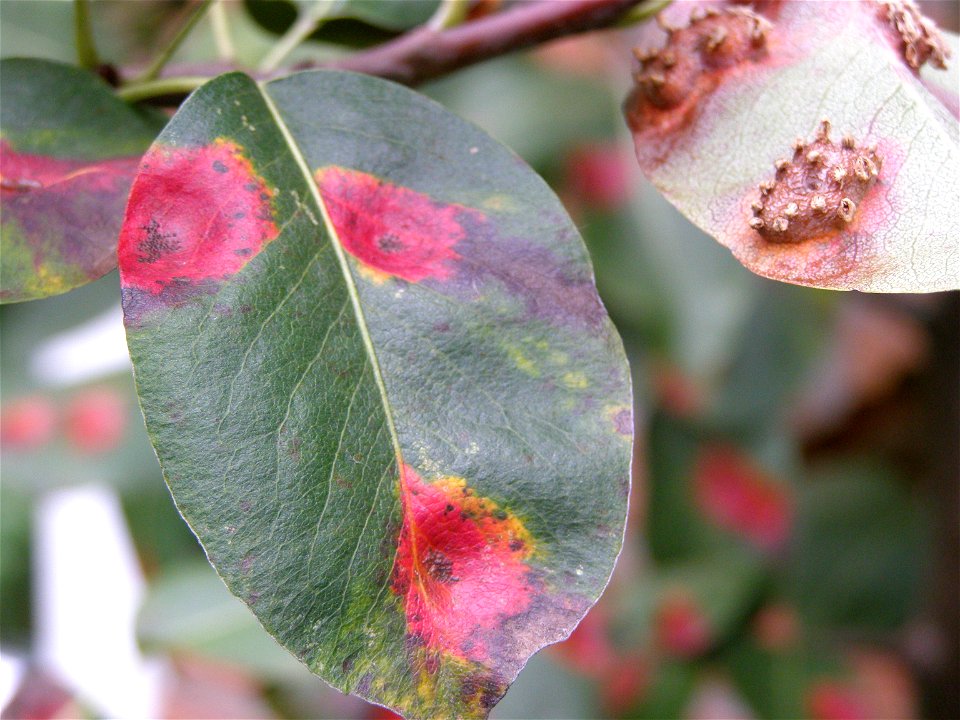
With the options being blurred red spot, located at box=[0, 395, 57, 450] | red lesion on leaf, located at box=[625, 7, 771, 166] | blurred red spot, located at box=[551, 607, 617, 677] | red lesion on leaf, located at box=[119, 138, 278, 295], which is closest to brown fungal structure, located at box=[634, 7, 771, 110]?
red lesion on leaf, located at box=[625, 7, 771, 166]

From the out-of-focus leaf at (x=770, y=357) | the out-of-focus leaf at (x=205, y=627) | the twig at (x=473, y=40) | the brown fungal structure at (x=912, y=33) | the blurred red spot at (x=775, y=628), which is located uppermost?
the brown fungal structure at (x=912, y=33)

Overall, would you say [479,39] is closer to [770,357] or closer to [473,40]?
[473,40]

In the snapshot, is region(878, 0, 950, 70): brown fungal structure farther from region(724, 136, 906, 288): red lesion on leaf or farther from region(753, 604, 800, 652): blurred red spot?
Answer: region(753, 604, 800, 652): blurred red spot

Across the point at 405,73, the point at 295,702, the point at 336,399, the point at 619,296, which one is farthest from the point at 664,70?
the point at 295,702

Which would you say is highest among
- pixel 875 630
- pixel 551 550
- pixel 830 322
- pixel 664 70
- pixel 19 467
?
pixel 664 70

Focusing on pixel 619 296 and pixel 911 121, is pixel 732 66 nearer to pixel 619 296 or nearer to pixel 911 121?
pixel 911 121

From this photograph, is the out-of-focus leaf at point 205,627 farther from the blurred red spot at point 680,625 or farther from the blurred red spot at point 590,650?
the blurred red spot at point 680,625

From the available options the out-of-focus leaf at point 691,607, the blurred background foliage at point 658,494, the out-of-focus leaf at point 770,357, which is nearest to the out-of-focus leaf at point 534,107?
the blurred background foliage at point 658,494
